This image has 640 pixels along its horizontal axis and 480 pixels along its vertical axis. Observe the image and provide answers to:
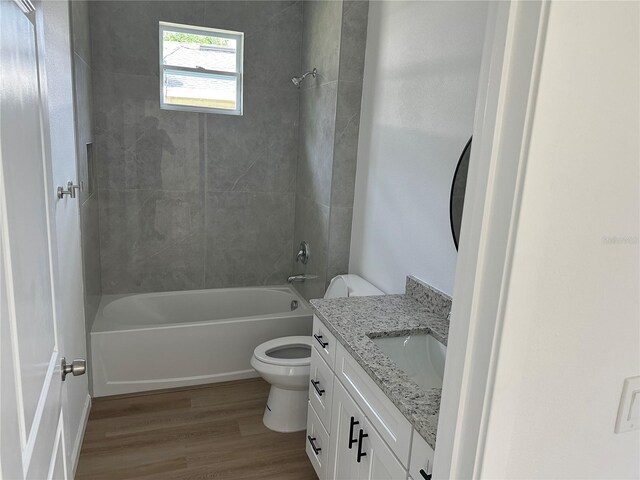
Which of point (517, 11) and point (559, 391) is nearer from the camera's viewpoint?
point (517, 11)

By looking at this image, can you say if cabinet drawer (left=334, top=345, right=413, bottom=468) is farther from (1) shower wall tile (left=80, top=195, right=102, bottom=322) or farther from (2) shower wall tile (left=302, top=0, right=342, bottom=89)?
(2) shower wall tile (left=302, top=0, right=342, bottom=89)

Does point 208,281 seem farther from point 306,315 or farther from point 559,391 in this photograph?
point 559,391

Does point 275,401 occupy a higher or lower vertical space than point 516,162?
lower

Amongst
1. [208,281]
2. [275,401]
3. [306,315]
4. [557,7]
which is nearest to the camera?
[557,7]

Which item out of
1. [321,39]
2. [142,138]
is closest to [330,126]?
[321,39]

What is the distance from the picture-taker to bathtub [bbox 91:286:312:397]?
2.88 m

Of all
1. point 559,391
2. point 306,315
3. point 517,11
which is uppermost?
point 517,11

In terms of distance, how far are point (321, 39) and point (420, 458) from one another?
2.69 m

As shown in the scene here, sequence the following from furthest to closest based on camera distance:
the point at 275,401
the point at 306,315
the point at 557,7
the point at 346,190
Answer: the point at 306,315
the point at 346,190
the point at 275,401
the point at 557,7

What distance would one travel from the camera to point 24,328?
76cm

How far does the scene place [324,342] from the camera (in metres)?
2.06

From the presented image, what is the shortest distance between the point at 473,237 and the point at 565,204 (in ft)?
0.50

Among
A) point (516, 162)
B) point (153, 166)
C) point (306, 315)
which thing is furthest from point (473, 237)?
point (153, 166)

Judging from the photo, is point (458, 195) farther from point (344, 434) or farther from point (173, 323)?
point (173, 323)
